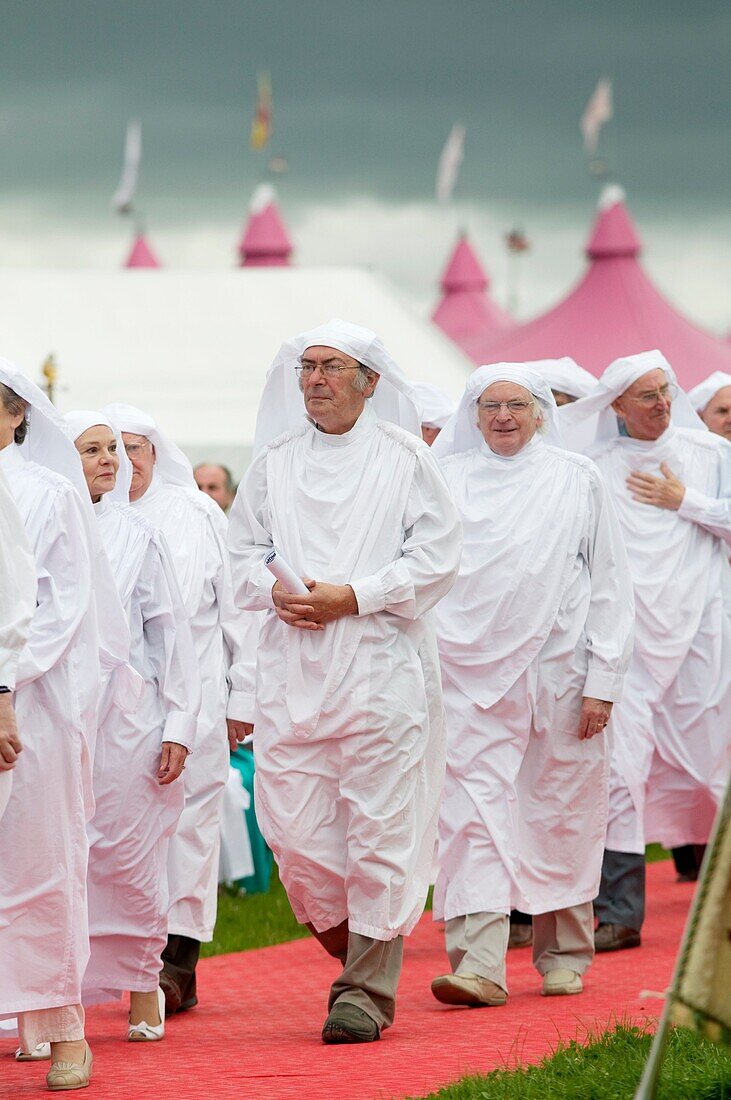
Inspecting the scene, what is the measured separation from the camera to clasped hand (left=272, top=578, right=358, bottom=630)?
20.9 ft

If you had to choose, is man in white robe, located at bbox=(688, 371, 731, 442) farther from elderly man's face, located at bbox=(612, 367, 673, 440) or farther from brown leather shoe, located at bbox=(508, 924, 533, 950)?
brown leather shoe, located at bbox=(508, 924, 533, 950)

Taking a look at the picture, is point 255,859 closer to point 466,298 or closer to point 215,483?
point 215,483

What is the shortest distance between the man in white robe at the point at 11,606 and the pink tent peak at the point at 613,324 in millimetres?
18765

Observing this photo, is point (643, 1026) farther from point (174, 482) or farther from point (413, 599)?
point (174, 482)

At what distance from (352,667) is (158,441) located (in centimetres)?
176

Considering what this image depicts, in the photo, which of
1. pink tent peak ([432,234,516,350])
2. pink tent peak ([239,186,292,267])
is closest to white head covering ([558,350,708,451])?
pink tent peak ([239,186,292,267])

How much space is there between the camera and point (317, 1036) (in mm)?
6508

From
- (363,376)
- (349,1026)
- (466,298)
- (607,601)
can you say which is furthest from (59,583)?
(466,298)

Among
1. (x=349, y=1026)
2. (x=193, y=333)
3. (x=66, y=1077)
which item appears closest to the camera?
(x=66, y=1077)

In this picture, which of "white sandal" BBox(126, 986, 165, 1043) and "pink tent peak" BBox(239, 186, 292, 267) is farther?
"pink tent peak" BBox(239, 186, 292, 267)

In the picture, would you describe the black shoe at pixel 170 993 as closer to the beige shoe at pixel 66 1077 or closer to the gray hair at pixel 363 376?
the beige shoe at pixel 66 1077

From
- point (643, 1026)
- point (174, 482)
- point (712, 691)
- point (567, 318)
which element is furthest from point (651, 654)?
point (567, 318)

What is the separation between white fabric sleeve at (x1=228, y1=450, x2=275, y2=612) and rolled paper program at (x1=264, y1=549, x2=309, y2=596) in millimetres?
312

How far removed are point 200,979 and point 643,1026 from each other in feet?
8.81
